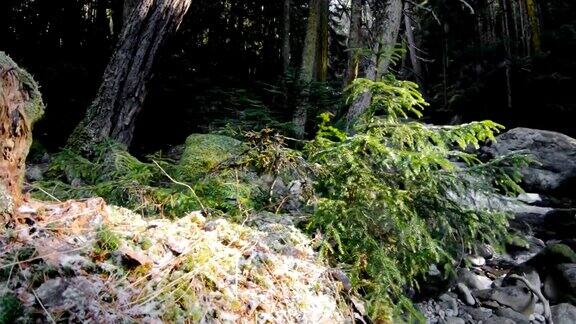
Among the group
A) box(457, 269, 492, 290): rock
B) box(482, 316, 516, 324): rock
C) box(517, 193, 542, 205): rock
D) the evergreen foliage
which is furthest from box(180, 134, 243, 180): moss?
box(517, 193, 542, 205): rock

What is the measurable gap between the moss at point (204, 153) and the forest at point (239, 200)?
3 cm

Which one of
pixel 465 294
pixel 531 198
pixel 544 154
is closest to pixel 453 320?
pixel 465 294

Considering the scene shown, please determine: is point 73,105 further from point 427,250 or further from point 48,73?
point 427,250

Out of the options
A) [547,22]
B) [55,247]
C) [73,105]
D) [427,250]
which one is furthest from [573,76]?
[55,247]

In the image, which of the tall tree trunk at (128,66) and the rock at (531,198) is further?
the rock at (531,198)

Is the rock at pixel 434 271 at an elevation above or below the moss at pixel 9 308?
below

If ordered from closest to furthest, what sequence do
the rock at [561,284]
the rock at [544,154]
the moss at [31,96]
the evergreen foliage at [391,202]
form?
the moss at [31,96]
the evergreen foliage at [391,202]
the rock at [561,284]
the rock at [544,154]

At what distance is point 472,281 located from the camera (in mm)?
5648

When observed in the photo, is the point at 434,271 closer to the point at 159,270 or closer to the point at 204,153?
the point at 204,153

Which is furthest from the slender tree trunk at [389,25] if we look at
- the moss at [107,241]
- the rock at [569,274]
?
the moss at [107,241]

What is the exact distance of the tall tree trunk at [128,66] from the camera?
5578 mm

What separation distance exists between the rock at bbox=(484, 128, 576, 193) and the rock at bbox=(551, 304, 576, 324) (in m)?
6.01

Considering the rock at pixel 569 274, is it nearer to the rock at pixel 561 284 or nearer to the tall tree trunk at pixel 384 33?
the rock at pixel 561 284

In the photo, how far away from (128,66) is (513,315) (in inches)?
236
